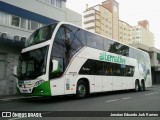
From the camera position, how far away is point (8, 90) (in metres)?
18.1

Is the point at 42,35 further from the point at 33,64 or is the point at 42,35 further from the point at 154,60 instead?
the point at 154,60

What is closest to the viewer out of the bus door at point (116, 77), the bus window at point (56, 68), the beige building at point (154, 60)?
the bus window at point (56, 68)

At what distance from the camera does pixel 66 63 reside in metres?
12.8

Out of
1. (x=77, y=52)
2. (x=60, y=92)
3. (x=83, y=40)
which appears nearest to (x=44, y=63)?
(x=60, y=92)

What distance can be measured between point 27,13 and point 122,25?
→ 92.8 m

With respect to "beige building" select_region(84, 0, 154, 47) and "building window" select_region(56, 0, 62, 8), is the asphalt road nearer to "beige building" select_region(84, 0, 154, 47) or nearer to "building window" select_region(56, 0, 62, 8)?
"building window" select_region(56, 0, 62, 8)

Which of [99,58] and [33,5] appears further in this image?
[33,5]

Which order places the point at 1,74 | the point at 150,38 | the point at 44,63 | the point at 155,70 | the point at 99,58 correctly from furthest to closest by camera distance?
1. the point at 150,38
2. the point at 155,70
3. the point at 1,74
4. the point at 99,58
5. the point at 44,63

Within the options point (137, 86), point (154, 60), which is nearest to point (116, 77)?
point (137, 86)

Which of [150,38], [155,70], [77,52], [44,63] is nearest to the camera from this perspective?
[44,63]

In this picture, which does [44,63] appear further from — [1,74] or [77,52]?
[1,74]

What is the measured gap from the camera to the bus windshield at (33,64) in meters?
11.7

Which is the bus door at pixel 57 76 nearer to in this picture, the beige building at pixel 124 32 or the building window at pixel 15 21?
the building window at pixel 15 21

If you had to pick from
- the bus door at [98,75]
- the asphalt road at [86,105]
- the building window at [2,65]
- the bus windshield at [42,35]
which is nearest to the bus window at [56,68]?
the bus windshield at [42,35]
